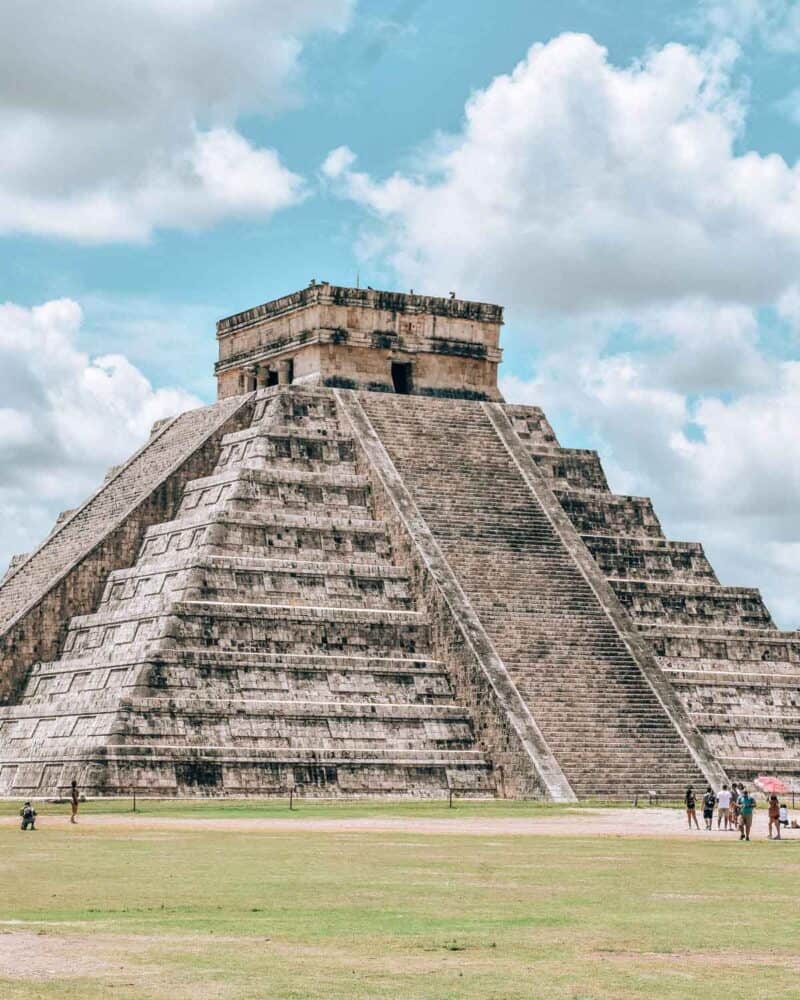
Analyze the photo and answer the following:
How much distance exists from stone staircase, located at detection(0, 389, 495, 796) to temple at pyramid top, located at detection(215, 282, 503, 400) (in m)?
4.12

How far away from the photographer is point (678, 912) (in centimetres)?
1727

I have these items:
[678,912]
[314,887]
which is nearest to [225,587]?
[314,887]

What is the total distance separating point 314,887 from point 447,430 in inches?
1121

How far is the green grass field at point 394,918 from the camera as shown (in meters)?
13.1

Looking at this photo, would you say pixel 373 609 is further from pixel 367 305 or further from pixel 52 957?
pixel 52 957

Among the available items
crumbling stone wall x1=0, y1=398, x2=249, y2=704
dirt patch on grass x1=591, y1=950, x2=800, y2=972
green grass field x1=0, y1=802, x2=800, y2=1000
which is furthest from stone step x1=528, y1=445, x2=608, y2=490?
dirt patch on grass x1=591, y1=950, x2=800, y2=972

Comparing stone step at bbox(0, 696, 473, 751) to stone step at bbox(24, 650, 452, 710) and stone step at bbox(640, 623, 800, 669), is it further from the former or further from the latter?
stone step at bbox(640, 623, 800, 669)

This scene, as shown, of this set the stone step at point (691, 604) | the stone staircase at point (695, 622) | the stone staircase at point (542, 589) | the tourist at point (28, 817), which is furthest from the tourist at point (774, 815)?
the stone step at point (691, 604)

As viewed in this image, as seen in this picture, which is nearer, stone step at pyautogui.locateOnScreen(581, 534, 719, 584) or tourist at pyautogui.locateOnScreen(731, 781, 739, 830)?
A: tourist at pyautogui.locateOnScreen(731, 781, 739, 830)

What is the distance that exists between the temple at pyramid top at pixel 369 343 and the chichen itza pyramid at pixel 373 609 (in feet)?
0.20

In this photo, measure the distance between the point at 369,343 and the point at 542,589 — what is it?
8.75 m

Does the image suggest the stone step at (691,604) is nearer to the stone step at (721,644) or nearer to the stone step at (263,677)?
the stone step at (721,644)

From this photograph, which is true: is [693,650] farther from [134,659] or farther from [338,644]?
[134,659]

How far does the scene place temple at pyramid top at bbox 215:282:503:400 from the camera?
47625 millimetres
